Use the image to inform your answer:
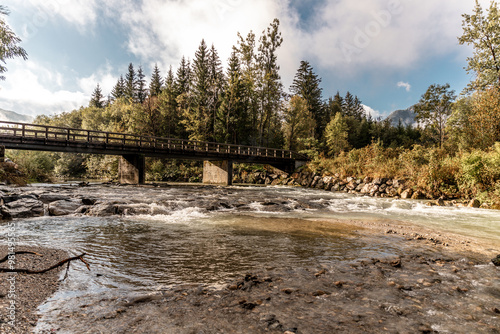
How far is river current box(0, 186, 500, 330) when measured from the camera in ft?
13.6

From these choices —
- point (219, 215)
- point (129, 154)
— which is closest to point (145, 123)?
point (129, 154)

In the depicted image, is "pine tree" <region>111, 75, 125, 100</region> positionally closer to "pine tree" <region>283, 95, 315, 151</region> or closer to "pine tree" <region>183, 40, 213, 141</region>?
"pine tree" <region>183, 40, 213, 141</region>

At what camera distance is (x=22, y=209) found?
9.42 m

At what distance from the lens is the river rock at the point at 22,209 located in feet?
29.4

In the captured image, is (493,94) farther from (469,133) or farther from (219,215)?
(219,215)

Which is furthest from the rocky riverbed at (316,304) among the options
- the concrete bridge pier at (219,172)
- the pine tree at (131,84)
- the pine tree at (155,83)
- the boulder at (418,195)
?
the pine tree at (131,84)

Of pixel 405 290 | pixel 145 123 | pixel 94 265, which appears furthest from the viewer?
pixel 145 123

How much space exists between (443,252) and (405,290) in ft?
10.1

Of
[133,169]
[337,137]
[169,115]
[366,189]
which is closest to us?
[366,189]

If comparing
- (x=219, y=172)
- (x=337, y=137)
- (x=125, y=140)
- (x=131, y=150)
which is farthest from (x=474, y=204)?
(x=125, y=140)

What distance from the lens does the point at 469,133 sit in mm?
23594

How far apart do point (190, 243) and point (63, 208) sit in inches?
290

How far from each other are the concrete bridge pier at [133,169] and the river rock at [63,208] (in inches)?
676

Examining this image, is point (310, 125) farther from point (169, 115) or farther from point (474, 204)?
point (474, 204)
